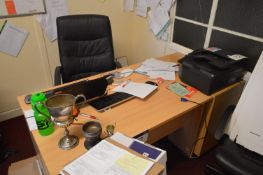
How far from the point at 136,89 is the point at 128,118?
32cm

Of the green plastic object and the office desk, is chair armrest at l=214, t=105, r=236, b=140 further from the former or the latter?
the green plastic object

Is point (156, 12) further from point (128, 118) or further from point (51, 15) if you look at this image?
point (128, 118)

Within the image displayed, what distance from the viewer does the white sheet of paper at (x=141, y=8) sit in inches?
96.9

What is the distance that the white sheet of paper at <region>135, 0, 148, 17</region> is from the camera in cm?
246

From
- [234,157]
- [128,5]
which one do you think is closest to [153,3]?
[128,5]

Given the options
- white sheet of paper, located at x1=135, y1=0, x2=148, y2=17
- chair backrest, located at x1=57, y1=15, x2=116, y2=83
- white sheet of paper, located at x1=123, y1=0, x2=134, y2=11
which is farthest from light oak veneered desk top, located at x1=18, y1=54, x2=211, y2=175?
white sheet of paper, located at x1=123, y1=0, x2=134, y2=11

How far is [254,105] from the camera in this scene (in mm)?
1320

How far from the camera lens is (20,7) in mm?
2021

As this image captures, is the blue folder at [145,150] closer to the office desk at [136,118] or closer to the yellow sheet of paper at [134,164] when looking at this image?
the yellow sheet of paper at [134,164]

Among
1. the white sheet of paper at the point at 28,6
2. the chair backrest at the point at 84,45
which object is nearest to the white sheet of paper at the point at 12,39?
the white sheet of paper at the point at 28,6

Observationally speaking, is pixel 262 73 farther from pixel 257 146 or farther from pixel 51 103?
pixel 51 103

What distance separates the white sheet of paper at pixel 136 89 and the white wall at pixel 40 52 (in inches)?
37.4

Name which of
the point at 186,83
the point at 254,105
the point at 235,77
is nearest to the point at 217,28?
the point at 235,77

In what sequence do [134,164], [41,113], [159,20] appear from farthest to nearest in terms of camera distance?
[159,20], [41,113], [134,164]
